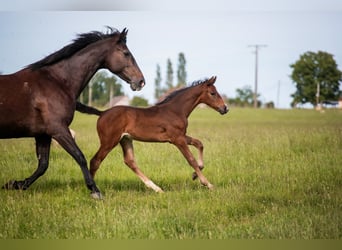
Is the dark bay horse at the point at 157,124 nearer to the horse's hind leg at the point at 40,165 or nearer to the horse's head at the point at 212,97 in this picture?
the horse's head at the point at 212,97

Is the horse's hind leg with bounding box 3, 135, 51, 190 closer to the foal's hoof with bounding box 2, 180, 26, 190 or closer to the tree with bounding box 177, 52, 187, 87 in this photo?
the foal's hoof with bounding box 2, 180, 26, 190

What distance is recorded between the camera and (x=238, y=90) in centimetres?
877

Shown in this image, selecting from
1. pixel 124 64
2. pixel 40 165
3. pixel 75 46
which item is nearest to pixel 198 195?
pixel 124 64

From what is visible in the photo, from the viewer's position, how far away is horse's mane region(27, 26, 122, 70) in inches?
229

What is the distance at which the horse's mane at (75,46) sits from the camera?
582cm

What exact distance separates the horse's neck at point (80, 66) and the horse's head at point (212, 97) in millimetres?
1535

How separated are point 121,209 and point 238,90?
172 inches

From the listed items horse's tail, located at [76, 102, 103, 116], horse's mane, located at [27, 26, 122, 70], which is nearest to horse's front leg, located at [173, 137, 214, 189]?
horse's tail, located at [76, 102, 103, 116]

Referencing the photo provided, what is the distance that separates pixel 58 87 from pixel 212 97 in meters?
2.16

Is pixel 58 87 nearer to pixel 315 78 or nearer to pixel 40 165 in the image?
pixel 40 165

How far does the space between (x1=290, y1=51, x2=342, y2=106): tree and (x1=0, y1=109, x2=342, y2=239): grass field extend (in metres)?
0.69

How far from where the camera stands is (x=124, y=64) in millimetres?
5934

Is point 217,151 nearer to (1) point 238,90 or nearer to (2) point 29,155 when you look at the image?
(1) point 238,90

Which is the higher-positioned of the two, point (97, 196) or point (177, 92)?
point (177, 92)
